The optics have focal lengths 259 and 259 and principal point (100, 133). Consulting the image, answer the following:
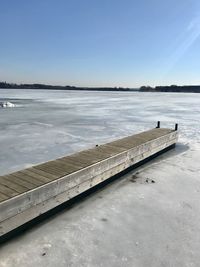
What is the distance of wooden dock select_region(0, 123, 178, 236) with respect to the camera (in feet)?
9.21

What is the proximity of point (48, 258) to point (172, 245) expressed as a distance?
4.32 ft

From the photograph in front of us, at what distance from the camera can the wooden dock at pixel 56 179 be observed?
110 inches

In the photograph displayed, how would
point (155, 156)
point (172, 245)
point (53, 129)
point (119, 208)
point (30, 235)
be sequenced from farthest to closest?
point (53, 129) → point (155, 156) → point (119, 208) → point (30, 235) → point (172, 245)

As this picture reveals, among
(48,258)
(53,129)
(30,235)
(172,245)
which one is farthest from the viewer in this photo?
(53,129)

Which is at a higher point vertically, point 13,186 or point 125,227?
point 13,186

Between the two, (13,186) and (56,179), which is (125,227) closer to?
(56,179)

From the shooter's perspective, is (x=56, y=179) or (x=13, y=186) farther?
(x=56, y=179)

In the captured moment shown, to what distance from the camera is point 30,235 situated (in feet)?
9.86

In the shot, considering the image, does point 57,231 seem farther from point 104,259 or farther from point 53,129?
point 53,129

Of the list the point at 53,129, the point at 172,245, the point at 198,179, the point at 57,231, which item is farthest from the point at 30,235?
the point at 53,129

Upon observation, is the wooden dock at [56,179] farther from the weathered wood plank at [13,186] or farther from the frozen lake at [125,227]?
the frozen lake at [125,227]

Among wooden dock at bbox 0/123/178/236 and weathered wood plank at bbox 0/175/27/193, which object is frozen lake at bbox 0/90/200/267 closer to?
wooden dock at bbox 0/123/178/236

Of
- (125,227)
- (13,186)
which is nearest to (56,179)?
(13,186)

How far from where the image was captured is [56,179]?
3379 millimetres
